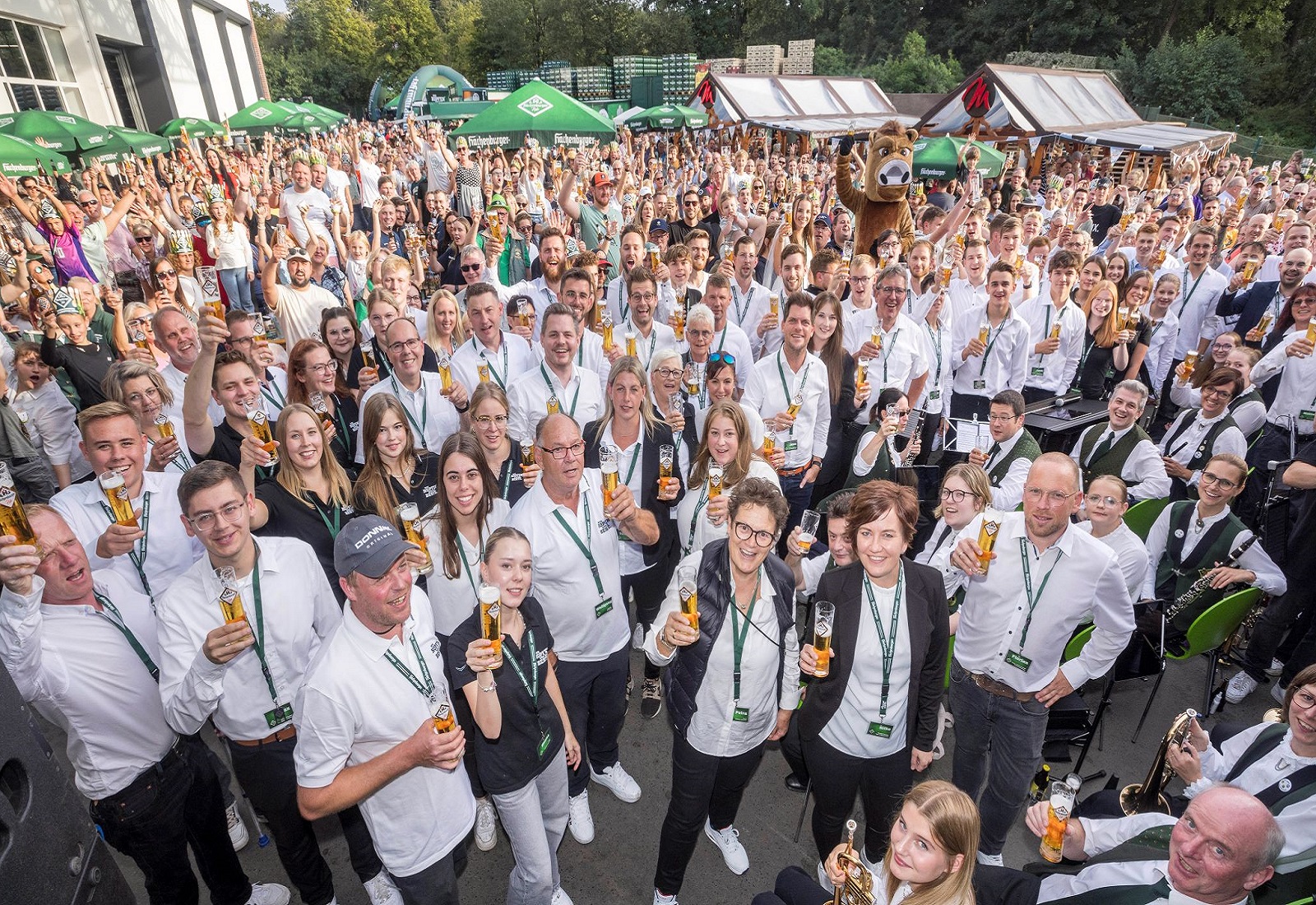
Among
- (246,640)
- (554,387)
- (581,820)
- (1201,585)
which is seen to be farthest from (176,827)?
(1201,585)

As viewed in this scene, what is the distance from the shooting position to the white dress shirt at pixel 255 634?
270cm

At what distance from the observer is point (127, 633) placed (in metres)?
2.96

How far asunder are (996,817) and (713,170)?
44.4 ft

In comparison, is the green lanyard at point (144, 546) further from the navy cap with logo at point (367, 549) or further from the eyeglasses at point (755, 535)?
the eyeglasses at point (755, 535)

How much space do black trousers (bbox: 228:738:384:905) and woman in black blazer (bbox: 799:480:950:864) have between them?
2226mm

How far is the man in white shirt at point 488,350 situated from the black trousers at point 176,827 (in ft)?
9.77

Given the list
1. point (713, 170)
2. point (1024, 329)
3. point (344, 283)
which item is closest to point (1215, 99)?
point (713, 170)

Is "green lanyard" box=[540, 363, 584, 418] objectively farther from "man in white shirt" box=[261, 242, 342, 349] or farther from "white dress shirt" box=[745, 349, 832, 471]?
"man in white shirt" box=[261, 242, 342, 349]

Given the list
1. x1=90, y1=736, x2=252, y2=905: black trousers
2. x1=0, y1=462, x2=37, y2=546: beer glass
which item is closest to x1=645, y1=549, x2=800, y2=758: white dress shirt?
x1=90, y1=736, x2=252, y2=905: black trousers

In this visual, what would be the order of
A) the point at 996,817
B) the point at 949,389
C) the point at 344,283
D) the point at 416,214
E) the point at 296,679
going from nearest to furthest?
the point at 296,679
the point at 996,817
the point at 949,389
the point at 344,283
the point at 416,214

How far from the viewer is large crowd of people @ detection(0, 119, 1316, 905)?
2639mm

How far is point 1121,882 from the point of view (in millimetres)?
2482

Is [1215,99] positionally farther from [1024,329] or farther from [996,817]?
[996,817]

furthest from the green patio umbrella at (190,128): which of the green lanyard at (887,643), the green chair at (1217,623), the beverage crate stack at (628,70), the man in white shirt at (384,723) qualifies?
the green chair at (1217,623)
